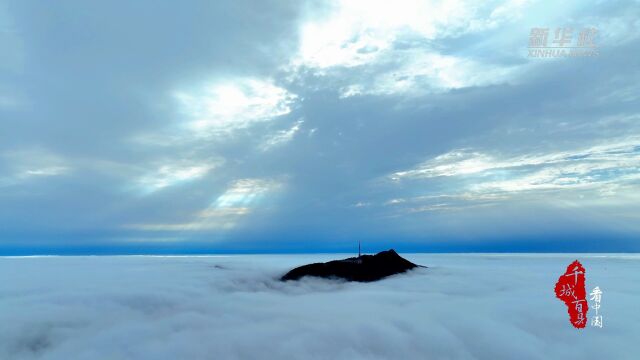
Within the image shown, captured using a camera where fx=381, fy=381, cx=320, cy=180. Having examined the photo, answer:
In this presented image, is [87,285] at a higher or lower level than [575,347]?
higher

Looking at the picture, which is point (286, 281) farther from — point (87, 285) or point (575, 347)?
point (575, 347)

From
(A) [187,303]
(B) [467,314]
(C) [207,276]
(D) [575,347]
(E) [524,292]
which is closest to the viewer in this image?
(D) [575,347]

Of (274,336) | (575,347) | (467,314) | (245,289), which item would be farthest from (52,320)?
(575,347)

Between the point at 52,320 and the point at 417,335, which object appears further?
the point at 52,320

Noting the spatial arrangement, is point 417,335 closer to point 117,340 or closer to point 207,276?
point 117,340

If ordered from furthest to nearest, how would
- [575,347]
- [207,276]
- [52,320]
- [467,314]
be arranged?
[207,276], [467,314], [52,320], [575,347]

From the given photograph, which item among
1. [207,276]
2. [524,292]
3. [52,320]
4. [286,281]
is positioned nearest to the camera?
[52,320]

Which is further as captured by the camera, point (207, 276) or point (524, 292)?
point (207, 276)

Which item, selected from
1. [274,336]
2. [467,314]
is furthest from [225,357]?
[467,314]

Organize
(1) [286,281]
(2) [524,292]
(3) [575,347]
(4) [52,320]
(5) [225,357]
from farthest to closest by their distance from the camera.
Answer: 1. (1) [286,281]
2. (2) [524,292]
3. (4) [52,320]
4. (3) [575,347]
5. (5) [225,357]
